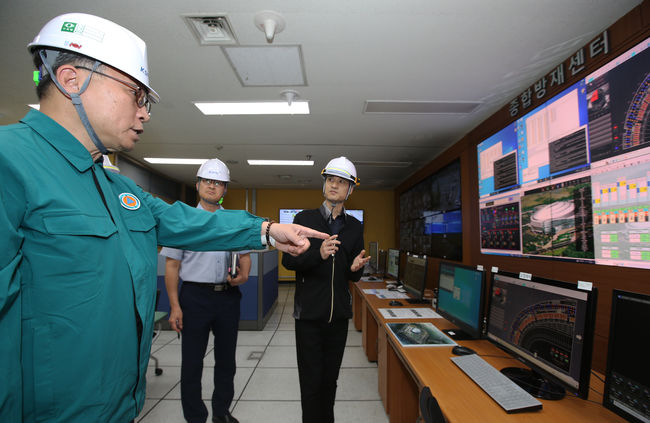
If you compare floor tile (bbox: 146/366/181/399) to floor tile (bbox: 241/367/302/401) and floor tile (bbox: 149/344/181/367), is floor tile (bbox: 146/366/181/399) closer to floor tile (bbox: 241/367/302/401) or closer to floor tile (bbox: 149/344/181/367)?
floor tile (bbox: 149/344/181/367)

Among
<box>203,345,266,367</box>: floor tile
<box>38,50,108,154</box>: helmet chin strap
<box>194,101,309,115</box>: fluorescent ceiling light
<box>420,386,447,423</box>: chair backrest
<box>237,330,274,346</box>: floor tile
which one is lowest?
<box>237,330,274,346</box>: floor tile

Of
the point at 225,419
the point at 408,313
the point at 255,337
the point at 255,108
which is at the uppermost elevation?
the point at 255,108

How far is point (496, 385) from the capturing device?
1.23 meters

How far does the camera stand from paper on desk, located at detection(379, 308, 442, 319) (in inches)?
92.4

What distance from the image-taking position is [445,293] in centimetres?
217

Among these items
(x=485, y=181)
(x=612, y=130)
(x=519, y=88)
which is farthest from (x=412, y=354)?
(x=519, y=88)

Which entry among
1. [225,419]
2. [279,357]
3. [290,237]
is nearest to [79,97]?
[290,237]

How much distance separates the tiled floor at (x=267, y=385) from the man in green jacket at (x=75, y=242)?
78.2 inches

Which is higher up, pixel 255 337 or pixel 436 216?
pixel 436 216

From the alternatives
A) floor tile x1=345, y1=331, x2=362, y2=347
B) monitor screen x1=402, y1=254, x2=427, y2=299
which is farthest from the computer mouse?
floor tile x1=345, y1=331, x2=362, y2=347

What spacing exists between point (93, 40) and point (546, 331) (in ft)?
6.61

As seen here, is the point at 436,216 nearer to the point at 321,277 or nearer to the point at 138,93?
the point at 321,277

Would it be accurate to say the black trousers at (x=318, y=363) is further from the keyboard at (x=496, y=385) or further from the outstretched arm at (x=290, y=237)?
the outstretched arm at (x=290, y=237)

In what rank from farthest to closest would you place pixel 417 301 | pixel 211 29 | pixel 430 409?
pixel 417 301
pixel 211 29
pixel 430 409
